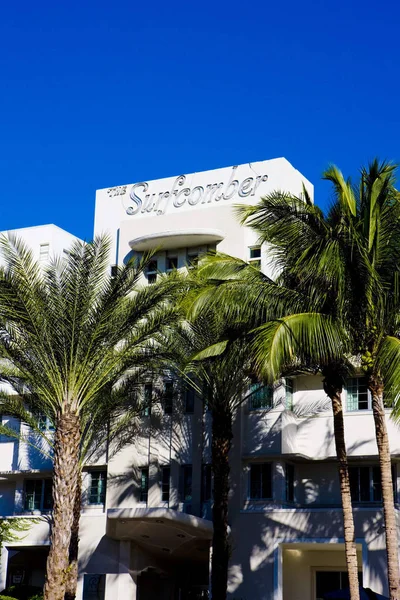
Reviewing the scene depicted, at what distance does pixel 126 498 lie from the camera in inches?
1336

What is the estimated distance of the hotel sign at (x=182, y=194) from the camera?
35.4 metres

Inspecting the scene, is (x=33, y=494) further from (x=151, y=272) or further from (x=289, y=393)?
(x=289, y=393)

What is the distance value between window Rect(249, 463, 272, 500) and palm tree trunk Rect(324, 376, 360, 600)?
9.58 metres

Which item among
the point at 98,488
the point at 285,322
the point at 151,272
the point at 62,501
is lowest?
the point at 62,501

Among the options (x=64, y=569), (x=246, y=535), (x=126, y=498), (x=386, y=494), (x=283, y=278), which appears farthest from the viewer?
(x=126, y=498)

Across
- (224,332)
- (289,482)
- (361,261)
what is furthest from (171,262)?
(361,261)

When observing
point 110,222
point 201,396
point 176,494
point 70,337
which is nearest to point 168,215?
point 110,222

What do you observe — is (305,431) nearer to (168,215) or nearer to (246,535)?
(246,535)

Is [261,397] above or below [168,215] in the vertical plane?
below

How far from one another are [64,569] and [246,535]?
29.5 feet

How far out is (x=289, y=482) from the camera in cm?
3269

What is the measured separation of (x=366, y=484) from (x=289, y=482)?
106 inches

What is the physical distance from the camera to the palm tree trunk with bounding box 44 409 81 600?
76.7 feet

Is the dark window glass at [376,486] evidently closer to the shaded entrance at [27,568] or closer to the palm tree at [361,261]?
the palm tree at [361,261]
